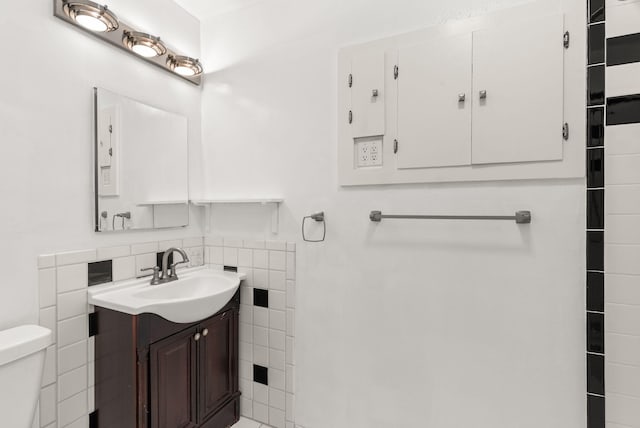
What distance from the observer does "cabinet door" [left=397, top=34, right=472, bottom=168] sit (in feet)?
4.74

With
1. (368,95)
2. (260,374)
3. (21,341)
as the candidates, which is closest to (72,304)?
(21,341)

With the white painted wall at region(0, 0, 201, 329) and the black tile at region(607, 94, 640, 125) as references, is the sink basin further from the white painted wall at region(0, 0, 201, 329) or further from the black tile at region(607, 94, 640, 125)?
the black tile at region(607, 94, 640, 125)

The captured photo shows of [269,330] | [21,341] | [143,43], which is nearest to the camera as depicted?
[21,341]

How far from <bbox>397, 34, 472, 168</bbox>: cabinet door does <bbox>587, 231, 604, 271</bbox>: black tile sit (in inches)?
21.3

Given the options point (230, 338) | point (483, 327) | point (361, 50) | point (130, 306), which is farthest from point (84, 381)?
point (361, 50)

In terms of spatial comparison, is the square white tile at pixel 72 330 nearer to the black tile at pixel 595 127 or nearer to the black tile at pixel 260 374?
the black tile at pixel 260 374

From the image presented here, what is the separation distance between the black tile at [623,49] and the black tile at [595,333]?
0.97 metres

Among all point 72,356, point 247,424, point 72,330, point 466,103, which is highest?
point 466,103

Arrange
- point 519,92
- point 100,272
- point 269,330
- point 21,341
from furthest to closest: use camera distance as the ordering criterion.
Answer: point 269,330 → point 100,272 → point 519,92 → point 21,341

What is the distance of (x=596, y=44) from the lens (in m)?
1.26

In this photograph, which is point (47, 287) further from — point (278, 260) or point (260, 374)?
point (260, 374)

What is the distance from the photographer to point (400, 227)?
5.25ft

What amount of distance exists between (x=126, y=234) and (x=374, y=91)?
1.47 metres

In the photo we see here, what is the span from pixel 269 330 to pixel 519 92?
172 cm
